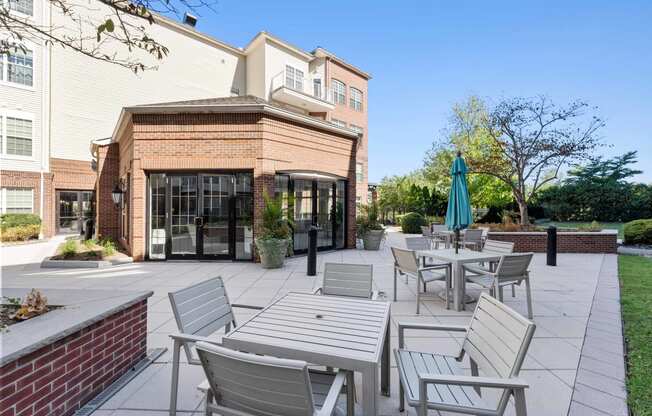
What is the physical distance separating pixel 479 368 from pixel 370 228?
10229 mm

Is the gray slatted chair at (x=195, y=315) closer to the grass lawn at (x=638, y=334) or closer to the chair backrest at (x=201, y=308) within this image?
the chair backrest at (x=201, y=308)

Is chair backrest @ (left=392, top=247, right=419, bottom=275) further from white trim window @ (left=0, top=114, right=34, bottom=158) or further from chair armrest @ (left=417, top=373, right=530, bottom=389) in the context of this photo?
white trim window @ (left=0, top=114, right=34, bottom=158)

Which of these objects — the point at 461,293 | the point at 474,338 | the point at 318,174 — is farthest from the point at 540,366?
the point at 318,174

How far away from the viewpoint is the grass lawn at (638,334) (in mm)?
2698

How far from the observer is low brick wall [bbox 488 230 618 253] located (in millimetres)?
11461

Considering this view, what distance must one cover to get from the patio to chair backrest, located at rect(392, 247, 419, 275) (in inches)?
23.9

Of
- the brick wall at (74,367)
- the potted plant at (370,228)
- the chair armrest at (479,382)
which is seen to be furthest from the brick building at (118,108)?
the chair armrest at (479,382)

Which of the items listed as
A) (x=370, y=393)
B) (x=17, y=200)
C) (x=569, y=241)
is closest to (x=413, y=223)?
(x=569, y=241)

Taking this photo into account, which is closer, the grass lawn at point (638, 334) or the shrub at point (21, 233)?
the grass lawn at point (638, 334)

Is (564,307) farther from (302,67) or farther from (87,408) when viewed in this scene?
(302,67)

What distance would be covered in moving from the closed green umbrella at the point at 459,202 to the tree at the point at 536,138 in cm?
944

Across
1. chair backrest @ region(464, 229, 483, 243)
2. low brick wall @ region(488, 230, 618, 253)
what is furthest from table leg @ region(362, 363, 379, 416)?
low brick wall @ region(488, 230, 618, 253)

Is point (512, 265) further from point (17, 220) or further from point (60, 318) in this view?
point (17, 220)

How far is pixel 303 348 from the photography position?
193cm
